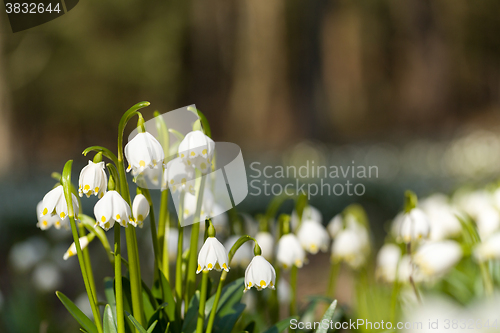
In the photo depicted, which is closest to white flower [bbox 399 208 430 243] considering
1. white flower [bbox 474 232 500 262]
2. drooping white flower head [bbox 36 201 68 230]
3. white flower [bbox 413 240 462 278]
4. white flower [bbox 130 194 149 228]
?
white flower [bbox 413 240 462 278]

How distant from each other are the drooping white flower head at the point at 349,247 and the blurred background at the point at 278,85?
9.23ft

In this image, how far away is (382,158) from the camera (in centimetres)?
755

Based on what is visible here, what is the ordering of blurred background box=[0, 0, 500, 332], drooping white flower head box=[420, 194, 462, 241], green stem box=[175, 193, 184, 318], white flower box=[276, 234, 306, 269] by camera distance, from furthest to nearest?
blurred background box=[0, 0, 500, 332]
drooping white flower head box=[420, 194, 462, 241]
white flower box=[276, 234, 306, 269]
green stem box=[175, 193, 184, 318]

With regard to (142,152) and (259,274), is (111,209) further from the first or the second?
(259,274)

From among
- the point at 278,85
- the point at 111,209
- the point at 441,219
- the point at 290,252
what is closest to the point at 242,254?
the point at 290,252

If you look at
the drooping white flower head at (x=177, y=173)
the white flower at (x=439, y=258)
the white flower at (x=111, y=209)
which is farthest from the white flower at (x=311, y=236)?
the white flower at (x=111, y=209)

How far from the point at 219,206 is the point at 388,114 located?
49.4 ft

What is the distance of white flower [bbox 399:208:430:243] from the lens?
4.89 ft

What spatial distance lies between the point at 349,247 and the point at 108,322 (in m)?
1.07

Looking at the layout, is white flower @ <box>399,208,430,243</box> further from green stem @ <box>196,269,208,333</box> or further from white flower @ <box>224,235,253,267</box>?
green stem @ <box>196,269,208,333</box>

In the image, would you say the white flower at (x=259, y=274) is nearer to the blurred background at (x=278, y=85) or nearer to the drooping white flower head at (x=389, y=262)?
the drooping white flower head at (x=389, y=262)

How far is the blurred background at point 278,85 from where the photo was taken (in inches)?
262

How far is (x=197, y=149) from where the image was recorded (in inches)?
46.4

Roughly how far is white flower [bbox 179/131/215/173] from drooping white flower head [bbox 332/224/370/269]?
→ 93 cm
